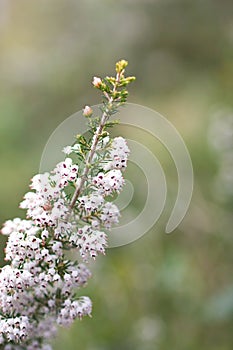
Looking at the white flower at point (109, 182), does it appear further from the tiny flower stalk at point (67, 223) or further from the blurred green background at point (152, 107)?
the blurred green background at point (152, 107)

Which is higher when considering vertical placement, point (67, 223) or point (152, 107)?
point (152, 107)

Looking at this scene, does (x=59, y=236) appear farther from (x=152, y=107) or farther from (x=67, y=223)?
(x=152, y=107)

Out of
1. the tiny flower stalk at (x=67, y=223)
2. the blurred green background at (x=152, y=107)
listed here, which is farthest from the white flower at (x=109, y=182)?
the blurred green background at (x=152, y=107)

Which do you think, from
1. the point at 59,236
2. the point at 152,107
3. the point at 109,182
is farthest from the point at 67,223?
the point at 152,107

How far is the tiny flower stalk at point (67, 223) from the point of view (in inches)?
91.4

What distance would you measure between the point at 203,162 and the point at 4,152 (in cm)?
362

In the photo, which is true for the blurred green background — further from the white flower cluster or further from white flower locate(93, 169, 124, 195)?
white flower locate(93, 169, 124, 195)

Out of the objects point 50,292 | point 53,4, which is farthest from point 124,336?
point 53,4

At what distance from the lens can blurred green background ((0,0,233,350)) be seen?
222 inches

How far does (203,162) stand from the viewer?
887 cm

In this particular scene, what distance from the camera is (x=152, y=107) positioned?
456 inches

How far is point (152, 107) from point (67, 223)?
30.8 feet

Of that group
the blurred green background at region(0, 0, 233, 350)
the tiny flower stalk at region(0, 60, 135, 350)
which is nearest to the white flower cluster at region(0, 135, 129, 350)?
the tiny flower stalk at region(0, 60, 135, 350)

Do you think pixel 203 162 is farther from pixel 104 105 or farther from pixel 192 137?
pixel 104 105
